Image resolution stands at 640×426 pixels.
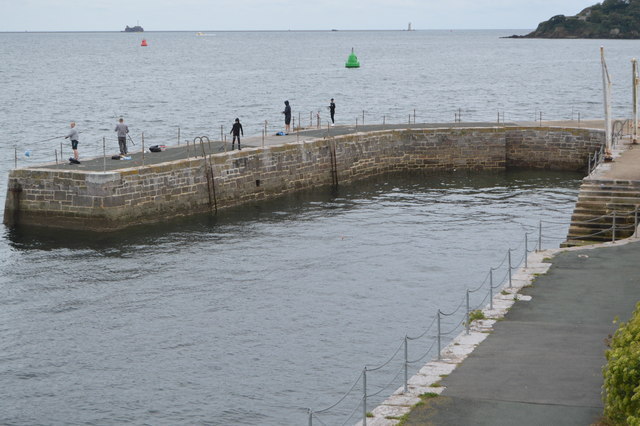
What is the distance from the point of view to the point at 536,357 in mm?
18359

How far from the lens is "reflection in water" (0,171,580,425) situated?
21.0 metres

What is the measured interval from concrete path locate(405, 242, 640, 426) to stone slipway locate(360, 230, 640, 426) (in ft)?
0.05

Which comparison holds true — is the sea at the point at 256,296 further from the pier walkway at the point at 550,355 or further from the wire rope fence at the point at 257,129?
the wire rope fence at the point at 257,129

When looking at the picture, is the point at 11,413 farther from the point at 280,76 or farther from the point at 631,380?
the point at 280,76

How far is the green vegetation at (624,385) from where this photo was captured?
1324cm

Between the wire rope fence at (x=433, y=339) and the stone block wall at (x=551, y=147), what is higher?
the stone block wall at (x=551, y=147)

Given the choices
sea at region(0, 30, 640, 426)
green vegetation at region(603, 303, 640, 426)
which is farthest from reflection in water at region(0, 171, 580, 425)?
green vegetation at region(603, 303, 640, 426)

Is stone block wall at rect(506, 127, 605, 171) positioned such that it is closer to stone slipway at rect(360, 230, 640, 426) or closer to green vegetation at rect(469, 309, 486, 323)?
stone slipway at rect(360, 230, 640, 426)

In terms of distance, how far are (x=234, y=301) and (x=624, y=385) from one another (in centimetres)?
1619

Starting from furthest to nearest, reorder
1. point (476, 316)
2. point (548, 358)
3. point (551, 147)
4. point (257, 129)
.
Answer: point (257, 129), point (551, 147), point (476, 316), point (548, 358)

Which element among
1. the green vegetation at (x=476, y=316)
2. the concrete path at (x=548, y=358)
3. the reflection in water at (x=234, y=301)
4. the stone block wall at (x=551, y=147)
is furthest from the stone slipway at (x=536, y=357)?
the stone block wall at (x=551, y=147)

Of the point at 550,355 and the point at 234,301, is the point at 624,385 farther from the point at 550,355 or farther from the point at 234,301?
the point at 234,301

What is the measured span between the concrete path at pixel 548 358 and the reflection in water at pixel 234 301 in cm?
357

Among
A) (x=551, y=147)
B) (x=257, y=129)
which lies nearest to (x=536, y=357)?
(x=551, y=147)
